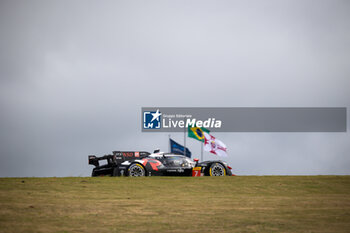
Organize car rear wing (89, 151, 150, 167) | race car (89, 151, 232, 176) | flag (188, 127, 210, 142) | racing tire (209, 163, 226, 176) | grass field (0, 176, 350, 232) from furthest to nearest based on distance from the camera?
1. flag (188, 127, 210, 142)
2. car rear wing (89, 151, 150, 167)
3. racing tire (209, 163, 226, 176)
4. race car (89, 151, 232, 176)
5. grass field (0, 176, 350, 232)

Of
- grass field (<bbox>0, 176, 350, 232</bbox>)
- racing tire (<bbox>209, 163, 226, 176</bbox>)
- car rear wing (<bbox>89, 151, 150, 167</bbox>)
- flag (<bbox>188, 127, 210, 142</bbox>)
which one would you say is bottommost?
grass field (<bbox>0, 176, 350, 232</bbox>)

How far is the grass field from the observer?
10.5m

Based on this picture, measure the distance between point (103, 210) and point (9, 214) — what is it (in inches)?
96.9

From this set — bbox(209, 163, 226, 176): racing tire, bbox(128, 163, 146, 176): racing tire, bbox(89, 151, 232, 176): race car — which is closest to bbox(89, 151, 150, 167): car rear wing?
bbox(89, 151, 232, 176): race car

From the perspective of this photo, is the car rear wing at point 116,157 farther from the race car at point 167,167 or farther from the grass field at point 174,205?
the grass field at point 174,205

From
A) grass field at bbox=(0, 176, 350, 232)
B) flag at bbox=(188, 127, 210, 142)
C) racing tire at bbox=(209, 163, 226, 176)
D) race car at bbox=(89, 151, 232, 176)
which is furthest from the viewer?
flag at bbox=(188, 127, 210, 142)

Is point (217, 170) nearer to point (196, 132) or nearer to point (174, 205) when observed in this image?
point (196, 132)

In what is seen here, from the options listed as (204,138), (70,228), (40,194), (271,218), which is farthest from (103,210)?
(204,138)

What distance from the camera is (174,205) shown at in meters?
13.3

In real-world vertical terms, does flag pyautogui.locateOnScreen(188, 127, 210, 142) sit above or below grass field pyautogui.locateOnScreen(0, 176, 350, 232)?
above

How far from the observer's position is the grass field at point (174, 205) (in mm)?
10469

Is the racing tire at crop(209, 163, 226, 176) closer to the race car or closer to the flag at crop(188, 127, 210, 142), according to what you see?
the race car

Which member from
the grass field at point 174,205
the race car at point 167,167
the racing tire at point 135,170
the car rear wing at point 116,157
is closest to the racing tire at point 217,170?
the race car at point 167,167

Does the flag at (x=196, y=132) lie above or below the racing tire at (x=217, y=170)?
above
